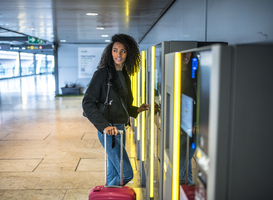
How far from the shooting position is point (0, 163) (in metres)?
4.56

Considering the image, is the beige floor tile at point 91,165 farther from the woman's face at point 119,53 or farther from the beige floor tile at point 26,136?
the woman's face at point 119,53

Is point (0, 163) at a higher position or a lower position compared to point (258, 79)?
lower

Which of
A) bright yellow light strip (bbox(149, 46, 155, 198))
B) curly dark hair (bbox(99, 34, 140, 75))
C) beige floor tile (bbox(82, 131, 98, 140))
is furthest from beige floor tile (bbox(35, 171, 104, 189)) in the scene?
beige floor tile (bbox(82, 131, 98, 140))

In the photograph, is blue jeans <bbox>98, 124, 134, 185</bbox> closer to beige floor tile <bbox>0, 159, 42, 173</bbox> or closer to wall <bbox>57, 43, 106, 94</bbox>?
beige floor tile <bbox>0, 159, 42, 173</bbox>

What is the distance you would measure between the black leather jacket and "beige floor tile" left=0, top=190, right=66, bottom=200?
143 cm

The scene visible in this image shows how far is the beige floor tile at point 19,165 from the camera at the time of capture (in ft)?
14.1

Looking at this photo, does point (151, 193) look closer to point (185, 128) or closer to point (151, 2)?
point (185, 128)

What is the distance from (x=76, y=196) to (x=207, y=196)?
9.06 feet

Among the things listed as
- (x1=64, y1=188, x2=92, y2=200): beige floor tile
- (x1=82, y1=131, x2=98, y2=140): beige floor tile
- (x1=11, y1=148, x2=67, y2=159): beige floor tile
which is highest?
(x1=82, y1=131, x2=98, y2=140): beige floor tile

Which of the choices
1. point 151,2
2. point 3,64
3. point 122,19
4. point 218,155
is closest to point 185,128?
point 218,155

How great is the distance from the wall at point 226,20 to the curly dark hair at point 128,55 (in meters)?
0.71

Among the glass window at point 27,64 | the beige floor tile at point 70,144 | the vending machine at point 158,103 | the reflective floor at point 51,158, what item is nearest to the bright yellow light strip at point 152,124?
the vending machine at point 158,103

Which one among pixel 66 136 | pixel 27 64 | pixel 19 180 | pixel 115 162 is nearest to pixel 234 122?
pixel 115 162

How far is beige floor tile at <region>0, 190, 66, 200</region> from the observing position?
3.40 meters
